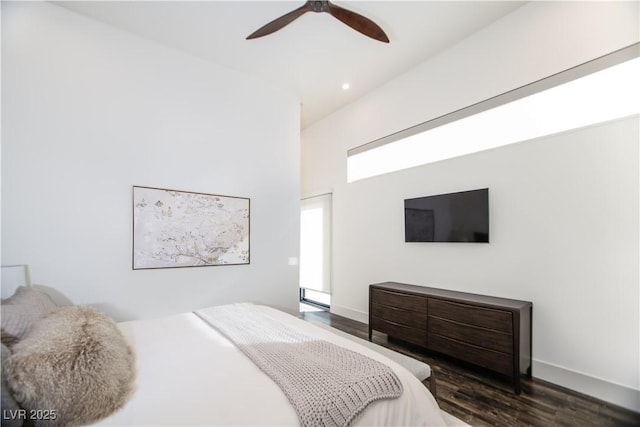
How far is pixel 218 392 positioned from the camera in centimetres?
118

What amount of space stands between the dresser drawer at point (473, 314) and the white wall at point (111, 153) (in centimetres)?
192

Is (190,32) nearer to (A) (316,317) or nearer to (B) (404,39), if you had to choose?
(B) (404,39)

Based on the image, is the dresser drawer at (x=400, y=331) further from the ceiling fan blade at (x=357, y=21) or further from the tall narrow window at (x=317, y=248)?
the ceiling fan blade at (x=357, y=21)

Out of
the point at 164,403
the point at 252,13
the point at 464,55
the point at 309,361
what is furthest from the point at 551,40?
the point at 164,403

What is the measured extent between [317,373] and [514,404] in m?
1.74

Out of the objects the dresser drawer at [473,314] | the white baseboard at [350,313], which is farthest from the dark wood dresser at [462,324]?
the white baseboard at [350,313]

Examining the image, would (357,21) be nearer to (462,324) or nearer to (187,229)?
(187,229)

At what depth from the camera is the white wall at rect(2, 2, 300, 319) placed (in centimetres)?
236

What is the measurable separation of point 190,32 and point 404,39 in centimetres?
218

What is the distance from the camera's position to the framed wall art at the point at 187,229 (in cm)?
283

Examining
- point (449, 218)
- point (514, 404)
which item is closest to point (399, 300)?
point (449, 218)

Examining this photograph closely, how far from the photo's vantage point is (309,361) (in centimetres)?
141

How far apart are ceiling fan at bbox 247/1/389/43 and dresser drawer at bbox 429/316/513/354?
8.59ft

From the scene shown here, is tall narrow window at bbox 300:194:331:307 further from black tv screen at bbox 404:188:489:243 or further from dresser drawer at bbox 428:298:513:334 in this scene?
dresser drawer at bbox 428:298:513:334
